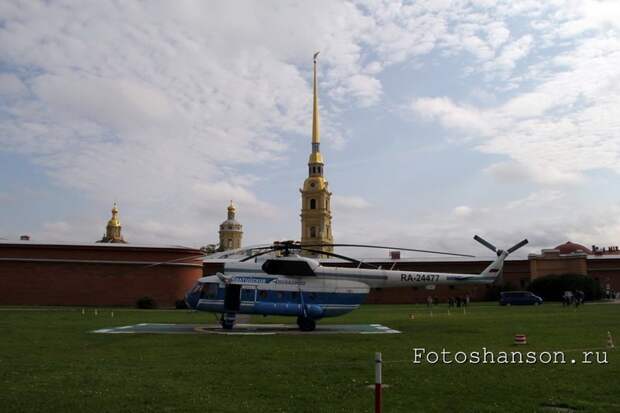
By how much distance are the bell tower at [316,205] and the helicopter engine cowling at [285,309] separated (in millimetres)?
80281

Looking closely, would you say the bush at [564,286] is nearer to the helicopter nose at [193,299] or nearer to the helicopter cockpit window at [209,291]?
the helicopter cockpit window at [209,291]

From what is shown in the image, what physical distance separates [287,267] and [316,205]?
8298 cm

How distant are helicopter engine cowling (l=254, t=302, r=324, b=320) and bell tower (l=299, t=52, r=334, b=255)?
8028cm

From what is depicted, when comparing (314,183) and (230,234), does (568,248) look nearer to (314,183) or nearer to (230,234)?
(314,183)

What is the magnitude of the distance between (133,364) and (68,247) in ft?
144

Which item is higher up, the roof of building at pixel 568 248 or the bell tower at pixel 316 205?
the bell tower at pixel 316 205

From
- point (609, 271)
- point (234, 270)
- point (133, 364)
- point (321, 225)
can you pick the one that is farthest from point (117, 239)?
point (133, 364)

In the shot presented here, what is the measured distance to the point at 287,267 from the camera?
2453 centimetres

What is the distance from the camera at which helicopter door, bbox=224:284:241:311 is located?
24.2 meters

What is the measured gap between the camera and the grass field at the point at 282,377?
9.55 meters

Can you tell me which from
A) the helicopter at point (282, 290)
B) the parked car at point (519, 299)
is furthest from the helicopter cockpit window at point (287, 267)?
the parked car at point (519, 299)

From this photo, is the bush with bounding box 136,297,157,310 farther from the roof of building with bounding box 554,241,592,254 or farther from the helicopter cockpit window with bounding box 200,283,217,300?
the roof of building with bounding box 554,241,592,254

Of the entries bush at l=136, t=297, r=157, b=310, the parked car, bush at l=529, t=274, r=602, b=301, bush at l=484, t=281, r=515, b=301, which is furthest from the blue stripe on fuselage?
bush at l=484, t=281, r=515, b=301

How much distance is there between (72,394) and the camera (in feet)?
33.1
